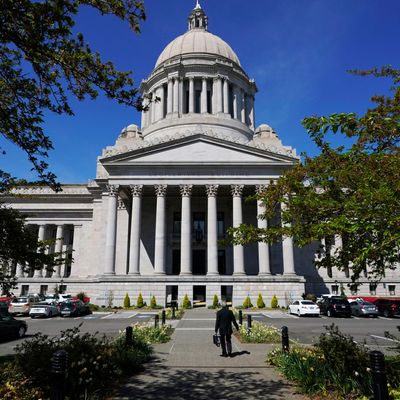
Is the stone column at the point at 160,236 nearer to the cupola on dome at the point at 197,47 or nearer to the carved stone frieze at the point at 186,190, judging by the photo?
the carved stone frieze at the point at 186,190

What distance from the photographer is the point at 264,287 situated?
1576 inches

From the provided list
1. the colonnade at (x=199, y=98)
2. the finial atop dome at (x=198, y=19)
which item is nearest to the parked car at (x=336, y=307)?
the colonnade at (x=199, y=98)

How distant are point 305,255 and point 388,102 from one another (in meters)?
40.9

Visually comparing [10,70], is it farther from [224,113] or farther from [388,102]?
[224,113]

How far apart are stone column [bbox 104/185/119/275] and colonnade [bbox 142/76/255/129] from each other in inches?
828

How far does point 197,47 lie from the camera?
64625 millimetres

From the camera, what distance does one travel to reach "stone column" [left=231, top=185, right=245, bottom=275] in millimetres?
40656

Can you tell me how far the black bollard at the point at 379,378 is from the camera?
5.60 metres

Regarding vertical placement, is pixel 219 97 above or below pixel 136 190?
above

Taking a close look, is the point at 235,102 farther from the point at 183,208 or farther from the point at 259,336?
the point at 259,336

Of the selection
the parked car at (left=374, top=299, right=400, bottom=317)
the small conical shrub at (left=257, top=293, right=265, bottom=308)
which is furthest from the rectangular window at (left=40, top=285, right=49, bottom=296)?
the parked car at (left=374, top=299, right=400, bottom=317)

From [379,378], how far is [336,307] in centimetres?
2748

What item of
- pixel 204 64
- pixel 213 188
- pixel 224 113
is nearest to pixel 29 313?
pixel 213 188

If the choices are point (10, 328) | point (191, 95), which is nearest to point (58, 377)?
point (10, 328)
